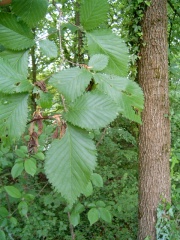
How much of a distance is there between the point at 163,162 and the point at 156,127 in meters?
0.39

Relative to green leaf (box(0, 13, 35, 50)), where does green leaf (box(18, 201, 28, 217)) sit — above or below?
below

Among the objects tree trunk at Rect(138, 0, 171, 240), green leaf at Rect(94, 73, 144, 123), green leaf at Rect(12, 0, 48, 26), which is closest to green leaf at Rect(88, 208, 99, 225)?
tree trunk at Rect(138, 0, 171, 240)

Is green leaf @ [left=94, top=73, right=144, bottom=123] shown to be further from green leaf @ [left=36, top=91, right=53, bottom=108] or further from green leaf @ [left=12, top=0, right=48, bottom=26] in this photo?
green leaf @ [left=12, top=0, right=48, bottom=26]

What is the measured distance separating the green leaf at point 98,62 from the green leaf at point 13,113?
143 mm

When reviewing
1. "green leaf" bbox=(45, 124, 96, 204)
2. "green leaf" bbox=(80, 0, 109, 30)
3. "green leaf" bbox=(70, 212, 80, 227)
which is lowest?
"green leaf" bbox=(70, 212, 80, 227)

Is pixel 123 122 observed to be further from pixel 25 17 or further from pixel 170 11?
pixel 25 17

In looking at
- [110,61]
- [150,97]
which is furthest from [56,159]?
[150,97]

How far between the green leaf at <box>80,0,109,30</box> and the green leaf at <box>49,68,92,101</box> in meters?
0.15

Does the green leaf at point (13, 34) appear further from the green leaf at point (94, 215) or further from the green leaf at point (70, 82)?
the green leaf at point (94, 215)

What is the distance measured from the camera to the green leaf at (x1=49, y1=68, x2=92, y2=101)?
48cm

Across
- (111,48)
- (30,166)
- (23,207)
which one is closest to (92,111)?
(111,48)

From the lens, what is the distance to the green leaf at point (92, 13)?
598 millimetres

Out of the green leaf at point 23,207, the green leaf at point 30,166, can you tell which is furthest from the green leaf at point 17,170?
the green leaf at point 23,207

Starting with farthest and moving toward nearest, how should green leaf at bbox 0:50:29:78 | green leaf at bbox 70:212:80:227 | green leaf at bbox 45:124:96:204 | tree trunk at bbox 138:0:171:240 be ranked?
tree trunk at bbox 138:0:171:240, green leaf at bbox 70:212:80:227, green leaf at bbox 0:50:29:78, green leaf at bbox 45:124:96:204
